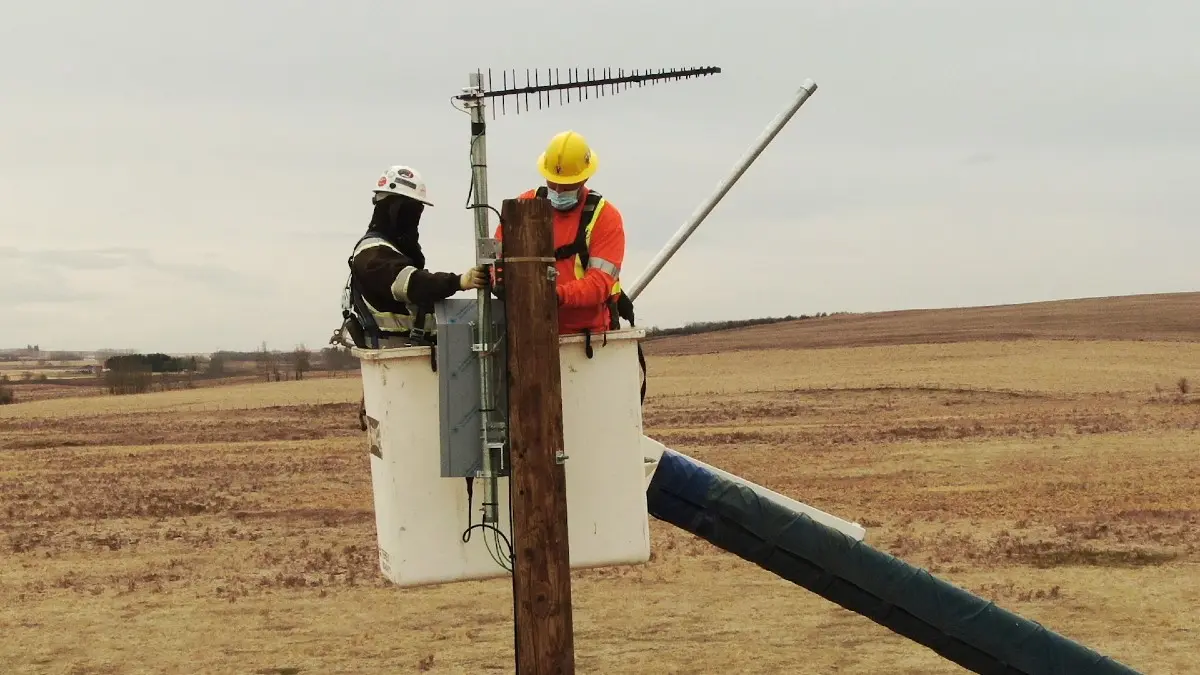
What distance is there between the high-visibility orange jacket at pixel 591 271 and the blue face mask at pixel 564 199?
3cm

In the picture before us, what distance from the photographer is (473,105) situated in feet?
19.7

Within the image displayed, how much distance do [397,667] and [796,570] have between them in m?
4.73

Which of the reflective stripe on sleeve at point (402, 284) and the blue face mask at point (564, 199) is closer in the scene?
the reflective stripe on sleeve at point (402, 284)

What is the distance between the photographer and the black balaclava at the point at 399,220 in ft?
22.7

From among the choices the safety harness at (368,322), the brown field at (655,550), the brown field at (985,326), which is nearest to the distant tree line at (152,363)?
the brown field at (985,326)

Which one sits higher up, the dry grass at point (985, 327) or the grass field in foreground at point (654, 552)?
the dry grass at point (985, 327)

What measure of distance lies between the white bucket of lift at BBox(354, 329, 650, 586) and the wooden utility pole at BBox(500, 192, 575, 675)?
0.25 meters

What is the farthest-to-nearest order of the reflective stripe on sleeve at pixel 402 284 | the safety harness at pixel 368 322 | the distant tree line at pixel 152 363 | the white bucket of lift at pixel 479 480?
the distant tree line at pixel 152 363 < the safety harness at pixel 368 322 < the reflective stripe on sleeve at pixel 402 284 < the white bucket of lift at pixel 479 480

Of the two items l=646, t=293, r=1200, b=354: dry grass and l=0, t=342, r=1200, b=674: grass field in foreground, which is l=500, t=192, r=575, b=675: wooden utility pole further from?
l=646, t=293, r=1200, b=354: dry grass

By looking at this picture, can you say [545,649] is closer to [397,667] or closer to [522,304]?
[522,304]

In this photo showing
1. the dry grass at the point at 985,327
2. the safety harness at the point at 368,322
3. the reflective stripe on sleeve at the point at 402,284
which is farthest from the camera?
the dry grass at the point at 985,327

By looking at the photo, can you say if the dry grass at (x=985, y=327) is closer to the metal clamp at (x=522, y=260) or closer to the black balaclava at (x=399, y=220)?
the black balaclava at (x=399, y=220)

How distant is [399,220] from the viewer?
22.8 ft

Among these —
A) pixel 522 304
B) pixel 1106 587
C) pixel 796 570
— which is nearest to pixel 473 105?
pixel 522 304
